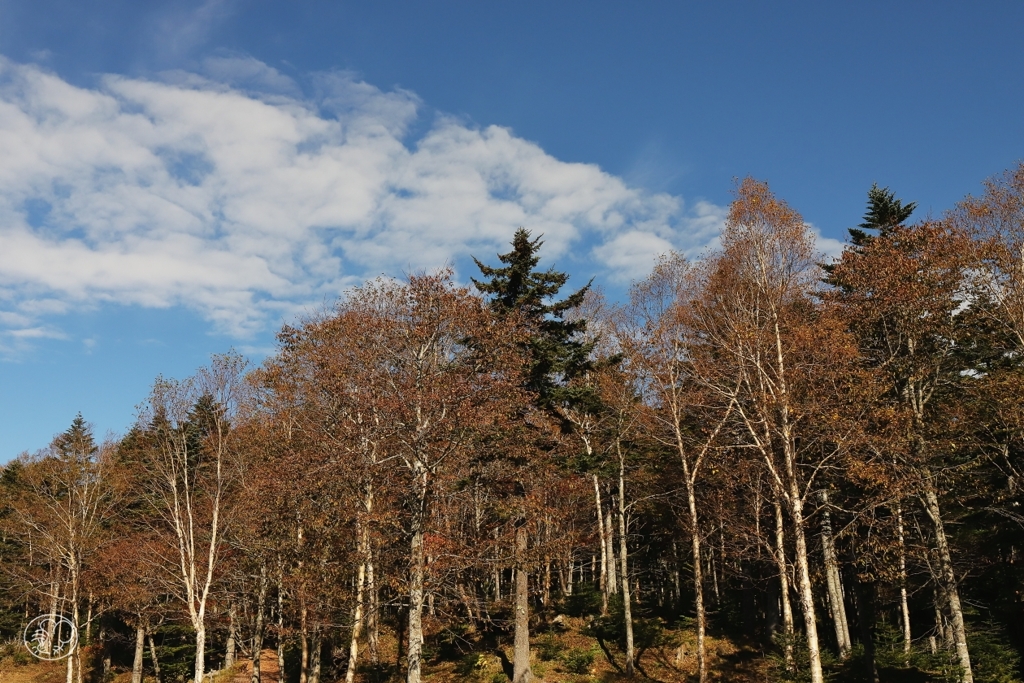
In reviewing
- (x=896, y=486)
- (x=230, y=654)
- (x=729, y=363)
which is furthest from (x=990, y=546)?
(x=230, y=654)

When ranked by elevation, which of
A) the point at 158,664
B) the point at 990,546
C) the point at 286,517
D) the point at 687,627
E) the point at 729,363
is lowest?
the point at 158,664

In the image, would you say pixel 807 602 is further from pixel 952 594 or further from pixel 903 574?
pixel 903 574

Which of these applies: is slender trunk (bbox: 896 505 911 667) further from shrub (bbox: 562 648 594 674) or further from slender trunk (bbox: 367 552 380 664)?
slender trunk (bbox: 367 552 380 664)

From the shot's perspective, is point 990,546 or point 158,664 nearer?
point 990,546

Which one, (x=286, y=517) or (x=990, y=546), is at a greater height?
(x=286, y=517)

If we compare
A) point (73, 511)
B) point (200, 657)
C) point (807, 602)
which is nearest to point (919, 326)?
point (807, 602)

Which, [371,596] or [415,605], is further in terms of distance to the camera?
[371,596]

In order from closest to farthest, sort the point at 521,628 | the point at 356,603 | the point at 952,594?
the point at 952,594
the point at 356,603
the point at 521,628

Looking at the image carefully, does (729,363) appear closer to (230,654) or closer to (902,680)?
(902,680)

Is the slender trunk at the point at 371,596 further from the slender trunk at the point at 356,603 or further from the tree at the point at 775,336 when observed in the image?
the tree at the point at 775,336

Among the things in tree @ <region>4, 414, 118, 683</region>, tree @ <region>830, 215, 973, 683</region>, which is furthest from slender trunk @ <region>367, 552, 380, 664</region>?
tree @ <region>4, 414, 118, 683</region>

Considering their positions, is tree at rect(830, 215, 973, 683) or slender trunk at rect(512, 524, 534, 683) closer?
tree at rect(830, 215, 973, 683)

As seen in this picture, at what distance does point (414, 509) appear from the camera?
18.8 m

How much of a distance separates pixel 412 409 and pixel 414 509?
3003 mm
